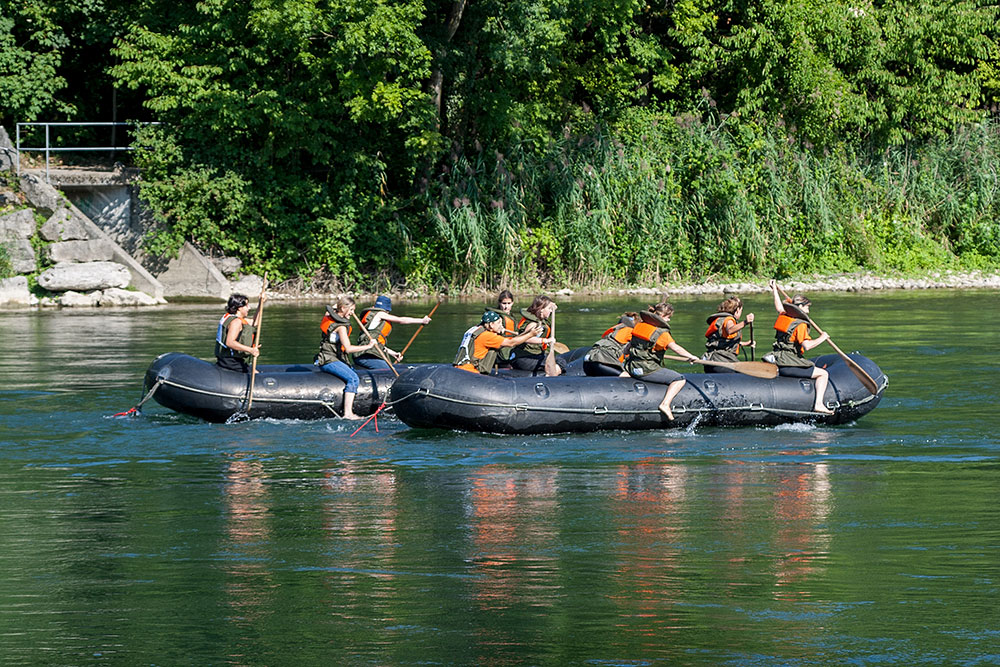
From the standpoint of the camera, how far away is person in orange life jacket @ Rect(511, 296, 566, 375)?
1516cm

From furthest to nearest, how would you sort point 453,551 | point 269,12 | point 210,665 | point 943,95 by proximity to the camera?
1. point 943,95
2. point 269,12
3. point 453,551
4. point 210,665

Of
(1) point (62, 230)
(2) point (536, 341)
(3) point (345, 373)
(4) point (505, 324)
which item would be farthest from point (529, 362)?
(1) point (62, 230)

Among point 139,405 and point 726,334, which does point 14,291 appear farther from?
point 726,334

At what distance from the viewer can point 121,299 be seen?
29.9 m

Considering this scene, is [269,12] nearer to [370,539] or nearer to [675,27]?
[675,27]

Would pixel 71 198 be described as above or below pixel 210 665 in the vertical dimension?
above

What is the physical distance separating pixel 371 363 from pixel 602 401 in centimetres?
330

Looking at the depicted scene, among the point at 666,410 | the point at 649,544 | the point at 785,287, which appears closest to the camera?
the point at 649,544

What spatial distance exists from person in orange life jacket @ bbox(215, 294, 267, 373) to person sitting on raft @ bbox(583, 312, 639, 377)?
3.45 meters

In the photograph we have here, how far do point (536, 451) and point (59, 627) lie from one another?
6.15m

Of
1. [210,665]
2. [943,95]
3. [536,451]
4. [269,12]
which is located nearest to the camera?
[210,665]

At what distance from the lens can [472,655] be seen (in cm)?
711

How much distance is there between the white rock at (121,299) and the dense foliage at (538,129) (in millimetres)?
1395

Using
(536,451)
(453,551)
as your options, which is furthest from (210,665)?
(536,451)
